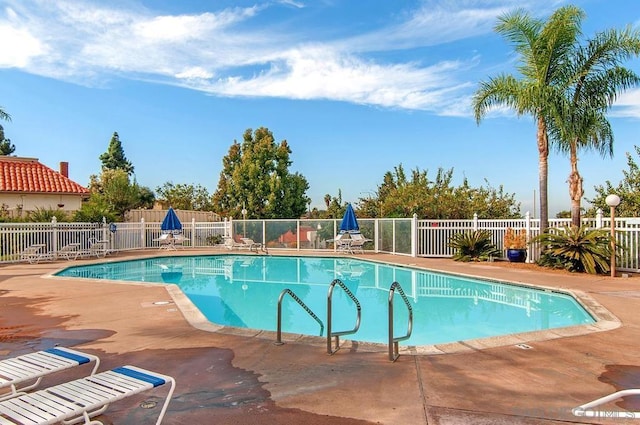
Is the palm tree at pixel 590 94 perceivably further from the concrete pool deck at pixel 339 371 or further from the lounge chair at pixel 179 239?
the lounge chair at pixel 179 239

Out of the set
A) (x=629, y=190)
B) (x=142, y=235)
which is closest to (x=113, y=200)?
(x=142, y=235)

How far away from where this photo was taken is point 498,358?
14.9 ft

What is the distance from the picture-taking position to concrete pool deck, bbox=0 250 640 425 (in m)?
3.23

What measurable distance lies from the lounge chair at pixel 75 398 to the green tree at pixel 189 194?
3443 centimetres

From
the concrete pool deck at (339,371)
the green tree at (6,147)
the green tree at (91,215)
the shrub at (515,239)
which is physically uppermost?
the green tree at (6,147)

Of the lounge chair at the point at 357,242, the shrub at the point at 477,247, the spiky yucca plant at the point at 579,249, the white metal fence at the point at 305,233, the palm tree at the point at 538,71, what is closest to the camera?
the spiky yucca plant at the point at 579,249

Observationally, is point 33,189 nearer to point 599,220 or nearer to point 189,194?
point 189,194

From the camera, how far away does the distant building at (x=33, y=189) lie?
2088 centimetres

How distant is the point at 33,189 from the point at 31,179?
4.38 ft

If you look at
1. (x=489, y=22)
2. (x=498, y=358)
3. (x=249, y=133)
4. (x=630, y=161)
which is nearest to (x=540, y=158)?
(x=489, y=22)

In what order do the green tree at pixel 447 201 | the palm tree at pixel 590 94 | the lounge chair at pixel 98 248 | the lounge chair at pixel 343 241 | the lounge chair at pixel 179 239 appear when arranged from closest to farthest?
the palm tree at pixel 590 94, the lounge chair at pixel 98 248, the lounge chair at pixel 343 241, the green tree at pixel 447 201, the lounge chair at pixel 179 239

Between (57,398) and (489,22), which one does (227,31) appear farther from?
(57,398)

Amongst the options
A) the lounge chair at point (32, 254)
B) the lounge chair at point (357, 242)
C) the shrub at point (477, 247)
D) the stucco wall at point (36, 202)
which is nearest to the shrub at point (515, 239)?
the shrub at point (477, 247)

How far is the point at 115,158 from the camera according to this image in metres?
43.7
